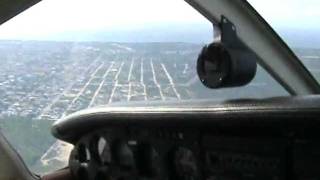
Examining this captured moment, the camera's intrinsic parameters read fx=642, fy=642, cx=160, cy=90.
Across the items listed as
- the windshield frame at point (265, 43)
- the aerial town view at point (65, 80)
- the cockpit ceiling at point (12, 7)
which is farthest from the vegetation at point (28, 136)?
the windshield frame at point (265, 43)

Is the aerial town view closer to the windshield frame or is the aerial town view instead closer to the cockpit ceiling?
the windshield frame

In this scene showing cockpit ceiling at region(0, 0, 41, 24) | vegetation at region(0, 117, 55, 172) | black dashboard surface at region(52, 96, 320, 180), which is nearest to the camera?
black dashboard surface at region(52, 96, 320, 180)

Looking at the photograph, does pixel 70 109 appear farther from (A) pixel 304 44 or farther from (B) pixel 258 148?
(B) pixel 258 148

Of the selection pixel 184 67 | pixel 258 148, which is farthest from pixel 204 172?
pixel 184 67

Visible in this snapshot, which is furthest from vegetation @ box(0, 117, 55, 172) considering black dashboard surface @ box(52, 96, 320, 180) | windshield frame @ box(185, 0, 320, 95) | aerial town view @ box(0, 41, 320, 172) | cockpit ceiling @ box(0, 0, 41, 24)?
windshield frame @ box(185, 0, 320, 95)

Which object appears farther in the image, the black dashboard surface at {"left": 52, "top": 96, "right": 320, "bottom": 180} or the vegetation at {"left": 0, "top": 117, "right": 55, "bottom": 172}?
the vegetation at {"left": 0, "top": 117, "right": 55, "bottom": 172}

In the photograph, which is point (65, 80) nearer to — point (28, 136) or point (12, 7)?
point (28, 136)

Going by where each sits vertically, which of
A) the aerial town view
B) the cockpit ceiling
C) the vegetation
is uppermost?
the cockpit ceiling
